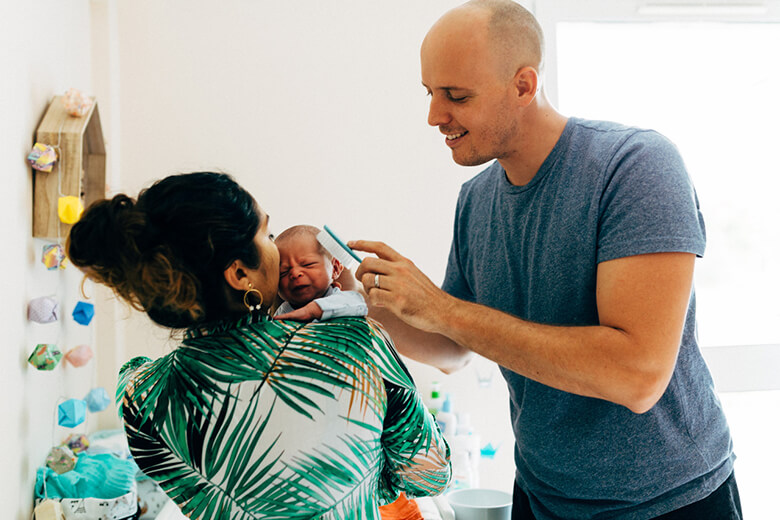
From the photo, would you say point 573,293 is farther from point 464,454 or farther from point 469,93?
point 464,454

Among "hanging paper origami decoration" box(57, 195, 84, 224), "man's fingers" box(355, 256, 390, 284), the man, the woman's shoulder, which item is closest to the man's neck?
the man

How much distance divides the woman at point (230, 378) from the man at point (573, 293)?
25cm

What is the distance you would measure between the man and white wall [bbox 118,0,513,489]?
112 cm

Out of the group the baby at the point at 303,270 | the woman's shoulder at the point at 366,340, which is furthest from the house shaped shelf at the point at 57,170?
the woman's shoulder at the point at 366,340

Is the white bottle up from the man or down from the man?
down

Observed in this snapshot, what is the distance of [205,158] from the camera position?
93.3 inches

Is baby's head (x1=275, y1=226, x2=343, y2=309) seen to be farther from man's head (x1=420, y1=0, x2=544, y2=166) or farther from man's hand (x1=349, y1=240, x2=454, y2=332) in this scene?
man's head (x1=420, y1=0, x2=544, y2=166)

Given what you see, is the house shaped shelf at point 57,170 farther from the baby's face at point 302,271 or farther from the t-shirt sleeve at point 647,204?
the t-shirt sleeve at point 647,204

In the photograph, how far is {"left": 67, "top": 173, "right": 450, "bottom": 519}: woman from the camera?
0.82 m

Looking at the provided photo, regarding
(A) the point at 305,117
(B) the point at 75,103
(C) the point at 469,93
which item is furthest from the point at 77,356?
(C) the point at 469,93

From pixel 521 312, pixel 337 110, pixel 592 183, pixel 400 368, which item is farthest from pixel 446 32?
pixel 337 110

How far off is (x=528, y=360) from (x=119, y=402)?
0.63 m

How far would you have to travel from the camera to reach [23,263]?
159cm

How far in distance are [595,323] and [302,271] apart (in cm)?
55
